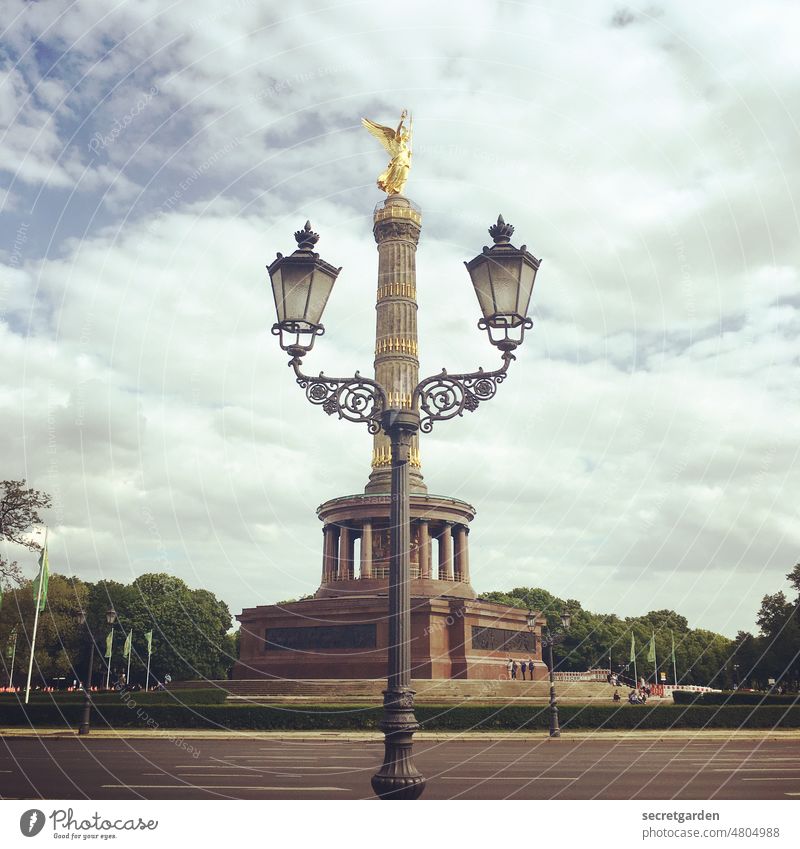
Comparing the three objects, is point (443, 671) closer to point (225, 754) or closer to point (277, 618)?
point (277, 618)

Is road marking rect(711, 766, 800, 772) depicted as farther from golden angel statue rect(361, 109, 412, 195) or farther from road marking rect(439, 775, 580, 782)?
golden angel statue rect(361, 109, 412, 195)

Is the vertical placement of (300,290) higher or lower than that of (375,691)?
higher

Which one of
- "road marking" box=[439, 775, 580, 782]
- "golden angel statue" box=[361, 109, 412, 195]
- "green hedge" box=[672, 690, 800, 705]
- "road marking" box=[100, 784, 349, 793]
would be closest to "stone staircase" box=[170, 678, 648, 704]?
"green hedge" box=[672, 690, 800, 705]

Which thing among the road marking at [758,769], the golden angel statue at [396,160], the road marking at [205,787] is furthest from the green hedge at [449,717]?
the golden angel statue at [396,160]

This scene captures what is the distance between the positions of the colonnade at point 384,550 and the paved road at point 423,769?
18.3 meters

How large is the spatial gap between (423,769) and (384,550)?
28.2 metres

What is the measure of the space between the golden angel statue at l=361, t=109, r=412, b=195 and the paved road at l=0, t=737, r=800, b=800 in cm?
3556

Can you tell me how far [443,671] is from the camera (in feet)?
108

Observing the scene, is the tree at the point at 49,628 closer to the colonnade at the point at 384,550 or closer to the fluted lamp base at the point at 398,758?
the colonnade at the point at 384,550

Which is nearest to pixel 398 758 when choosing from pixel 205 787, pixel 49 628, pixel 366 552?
pixel 205 787

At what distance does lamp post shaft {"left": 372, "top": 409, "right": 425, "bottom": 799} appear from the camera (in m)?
6.37

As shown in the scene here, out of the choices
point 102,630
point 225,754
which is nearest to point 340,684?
point 225,754

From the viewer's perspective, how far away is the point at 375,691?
31578mm

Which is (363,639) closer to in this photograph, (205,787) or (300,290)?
(205,787)
